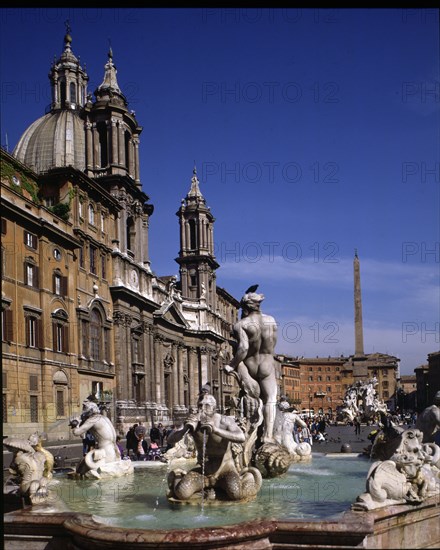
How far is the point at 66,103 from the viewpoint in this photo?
56750mm

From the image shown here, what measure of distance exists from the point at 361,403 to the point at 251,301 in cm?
3979

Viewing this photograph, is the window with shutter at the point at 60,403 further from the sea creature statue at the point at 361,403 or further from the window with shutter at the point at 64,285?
the sea creature statue at the point at 361,403

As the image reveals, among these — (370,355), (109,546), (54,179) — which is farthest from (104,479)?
(370,355)

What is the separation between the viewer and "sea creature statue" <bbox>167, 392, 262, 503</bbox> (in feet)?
23.6

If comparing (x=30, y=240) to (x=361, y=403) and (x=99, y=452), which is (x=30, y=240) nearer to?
(x=99, y=452)

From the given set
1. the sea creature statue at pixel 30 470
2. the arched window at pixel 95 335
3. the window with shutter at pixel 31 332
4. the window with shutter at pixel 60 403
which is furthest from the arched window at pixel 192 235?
the sea creature statue at pixel 30 470

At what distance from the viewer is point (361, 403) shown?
155ft

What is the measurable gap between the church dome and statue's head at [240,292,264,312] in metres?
42.4

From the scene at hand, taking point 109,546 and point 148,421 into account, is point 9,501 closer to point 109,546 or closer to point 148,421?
point 109,546

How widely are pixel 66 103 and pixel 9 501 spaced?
53.6m

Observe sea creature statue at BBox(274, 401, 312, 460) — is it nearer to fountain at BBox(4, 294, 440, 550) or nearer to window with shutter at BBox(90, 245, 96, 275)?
fountain at BBox(4, 294, 440, 550)

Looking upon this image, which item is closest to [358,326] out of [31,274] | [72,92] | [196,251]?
[196,251]

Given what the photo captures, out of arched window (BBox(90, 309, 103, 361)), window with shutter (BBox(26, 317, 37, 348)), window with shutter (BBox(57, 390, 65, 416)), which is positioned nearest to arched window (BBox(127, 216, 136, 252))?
arched window (BBox(90, 309, 103, 361))

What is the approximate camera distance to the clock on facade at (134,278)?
1880 inches
